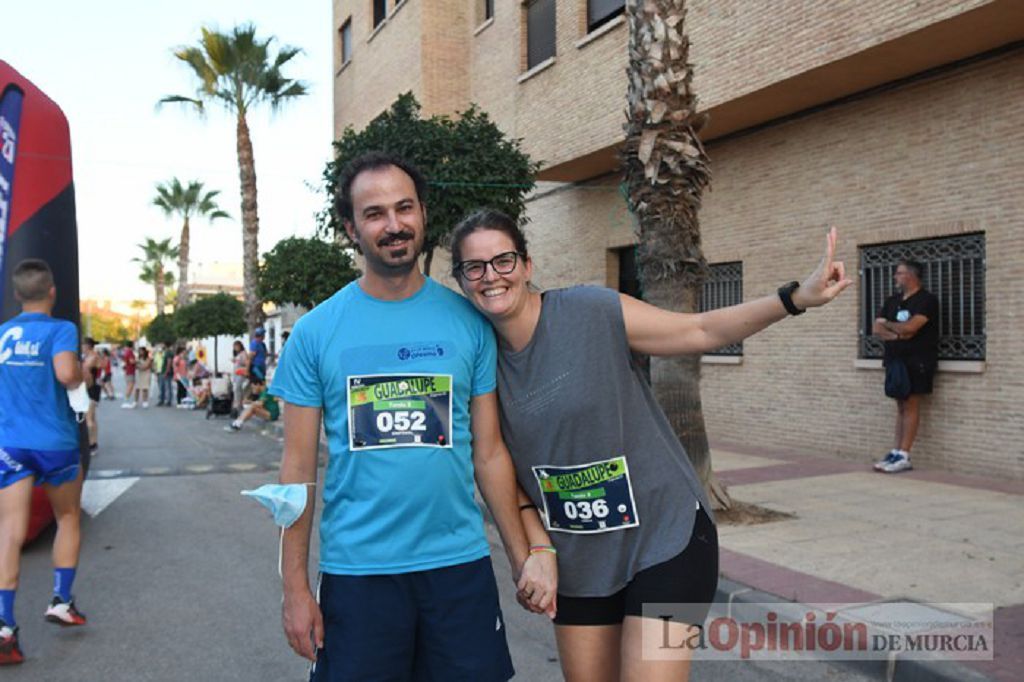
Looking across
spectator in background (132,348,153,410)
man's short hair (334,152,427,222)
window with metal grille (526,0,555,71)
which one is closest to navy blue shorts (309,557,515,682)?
man's short hair (334,152,427,222)

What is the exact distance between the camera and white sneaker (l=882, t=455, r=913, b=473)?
9.00 m

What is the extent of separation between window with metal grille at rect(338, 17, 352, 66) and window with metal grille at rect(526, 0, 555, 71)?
33.3 ft

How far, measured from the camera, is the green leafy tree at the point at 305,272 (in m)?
19.3

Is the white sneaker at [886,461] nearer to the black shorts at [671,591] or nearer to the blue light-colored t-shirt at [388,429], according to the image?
the black shorts at [671,591]

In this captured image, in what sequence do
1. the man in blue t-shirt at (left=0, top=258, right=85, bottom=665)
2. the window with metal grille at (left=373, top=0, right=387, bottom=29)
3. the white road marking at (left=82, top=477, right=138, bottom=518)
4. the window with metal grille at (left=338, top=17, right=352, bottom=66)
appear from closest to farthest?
1. the man in blue t-shirt at (left=0, top=258, right=85, bottom=665)
2. the white road marking at (left=82, top=477, right=138, bottom=518)
3. the window with metal grille at (left=373, top=0, right=387, bottom=29)
4. the window with metal grille at (left=338, top=17, right=352, bottom=66)

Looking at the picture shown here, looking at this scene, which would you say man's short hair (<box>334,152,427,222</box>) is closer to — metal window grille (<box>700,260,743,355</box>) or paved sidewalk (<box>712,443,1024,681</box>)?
paved sidewalk (<box>712,443,1024,681</box>)

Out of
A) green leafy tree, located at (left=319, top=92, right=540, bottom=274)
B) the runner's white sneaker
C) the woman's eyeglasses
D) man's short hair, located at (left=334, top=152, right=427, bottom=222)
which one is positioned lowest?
the runner's white sneaker

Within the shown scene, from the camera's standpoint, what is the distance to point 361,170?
233 cm

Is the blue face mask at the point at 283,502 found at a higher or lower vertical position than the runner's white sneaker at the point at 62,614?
higher

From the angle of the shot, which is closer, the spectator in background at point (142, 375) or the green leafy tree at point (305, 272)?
the green leafy tree at point (305, 272)

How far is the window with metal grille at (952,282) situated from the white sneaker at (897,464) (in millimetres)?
1227

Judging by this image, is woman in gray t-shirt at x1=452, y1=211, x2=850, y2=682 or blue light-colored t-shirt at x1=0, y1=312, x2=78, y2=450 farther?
blue light-colored t-shirt at x1=0, y1=312, x2=78, y2=450

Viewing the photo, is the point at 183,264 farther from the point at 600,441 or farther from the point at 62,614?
the point at 600,441

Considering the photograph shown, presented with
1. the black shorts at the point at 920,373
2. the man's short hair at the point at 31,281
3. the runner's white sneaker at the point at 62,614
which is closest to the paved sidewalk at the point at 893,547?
the black shorts at the point at 920,373
